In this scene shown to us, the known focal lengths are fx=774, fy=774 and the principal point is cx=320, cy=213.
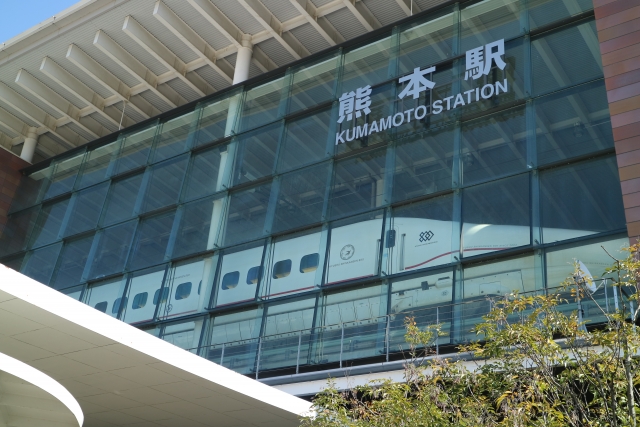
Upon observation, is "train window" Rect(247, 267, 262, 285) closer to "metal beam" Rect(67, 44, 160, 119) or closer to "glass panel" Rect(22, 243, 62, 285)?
"glass panel" Rect(22, 243, 62, 285)

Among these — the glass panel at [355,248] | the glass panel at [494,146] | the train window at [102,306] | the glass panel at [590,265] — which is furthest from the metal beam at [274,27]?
the glass panel at [590,265]

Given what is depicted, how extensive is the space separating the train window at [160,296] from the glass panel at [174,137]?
4434 millimetres

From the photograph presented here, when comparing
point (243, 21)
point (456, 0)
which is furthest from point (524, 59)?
point (243, 21)

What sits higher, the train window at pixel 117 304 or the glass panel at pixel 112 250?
the glass panel at pixel 112 250

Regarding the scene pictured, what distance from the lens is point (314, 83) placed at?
20641mm

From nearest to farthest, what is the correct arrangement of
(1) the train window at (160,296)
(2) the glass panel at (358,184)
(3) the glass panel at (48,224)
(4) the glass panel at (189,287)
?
(2) the glass panel at (358,184)
(4) the glass panel at (189,287)
(1) the train window at (160,296)
(3) the glass panel at (48,224)

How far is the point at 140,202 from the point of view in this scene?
2225 cm

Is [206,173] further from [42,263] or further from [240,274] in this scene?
[42,263]

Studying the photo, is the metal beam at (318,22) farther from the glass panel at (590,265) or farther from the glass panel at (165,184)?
the glass panel at (590,265)

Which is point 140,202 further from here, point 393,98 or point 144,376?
point 144,376

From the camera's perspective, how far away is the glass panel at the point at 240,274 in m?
18.4

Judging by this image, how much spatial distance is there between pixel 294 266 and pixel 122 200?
7.56 m

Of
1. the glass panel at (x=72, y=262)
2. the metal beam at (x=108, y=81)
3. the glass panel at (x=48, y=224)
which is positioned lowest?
the glass panel at (x=72, y=262)

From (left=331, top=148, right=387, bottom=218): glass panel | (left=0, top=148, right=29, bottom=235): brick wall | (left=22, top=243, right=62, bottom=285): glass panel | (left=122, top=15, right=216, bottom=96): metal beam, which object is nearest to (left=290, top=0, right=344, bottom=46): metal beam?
(left=122, top=15, right=216, bottom=96): metal beam
